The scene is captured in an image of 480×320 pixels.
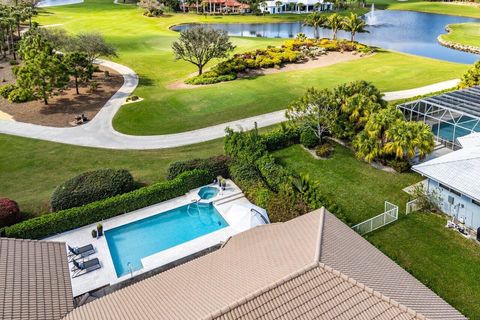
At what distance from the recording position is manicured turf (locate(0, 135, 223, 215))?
3334 cm

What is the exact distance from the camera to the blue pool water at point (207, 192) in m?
32.5

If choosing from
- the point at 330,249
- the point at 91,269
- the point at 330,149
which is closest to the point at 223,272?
the point at 330,249

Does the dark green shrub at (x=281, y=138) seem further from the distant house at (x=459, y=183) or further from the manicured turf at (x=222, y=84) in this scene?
the distant house at (x=459, y=183)

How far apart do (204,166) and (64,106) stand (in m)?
26.4

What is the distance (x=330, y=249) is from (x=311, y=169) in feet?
59.7

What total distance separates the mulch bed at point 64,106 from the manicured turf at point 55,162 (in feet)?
18.0

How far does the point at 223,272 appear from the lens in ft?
58.3

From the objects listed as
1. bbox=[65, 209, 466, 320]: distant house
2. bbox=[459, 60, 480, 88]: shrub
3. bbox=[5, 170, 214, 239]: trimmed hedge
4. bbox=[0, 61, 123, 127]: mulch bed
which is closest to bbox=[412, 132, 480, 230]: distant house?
bbox=[65, 209, 466, 320]: distant house

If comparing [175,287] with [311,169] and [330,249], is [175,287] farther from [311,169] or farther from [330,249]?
[311,169]

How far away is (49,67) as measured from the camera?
4822 centimetres

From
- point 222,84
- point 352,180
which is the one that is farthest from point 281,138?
point 222,84

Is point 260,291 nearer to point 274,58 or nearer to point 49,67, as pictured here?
point 49,67

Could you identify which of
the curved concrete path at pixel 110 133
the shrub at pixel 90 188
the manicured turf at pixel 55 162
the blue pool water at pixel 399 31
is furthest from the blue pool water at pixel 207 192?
the blue pool water at pixel 399 31

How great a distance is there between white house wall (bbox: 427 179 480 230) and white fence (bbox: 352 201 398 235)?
11.1 ft
